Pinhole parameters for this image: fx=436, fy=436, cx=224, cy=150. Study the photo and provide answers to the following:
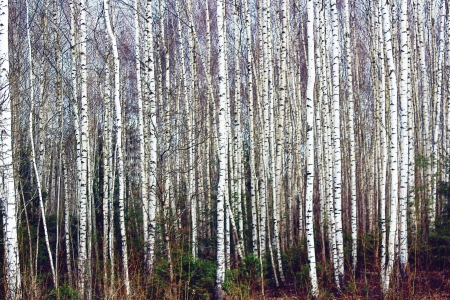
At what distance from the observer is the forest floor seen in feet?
21.0

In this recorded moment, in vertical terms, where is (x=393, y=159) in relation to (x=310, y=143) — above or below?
below

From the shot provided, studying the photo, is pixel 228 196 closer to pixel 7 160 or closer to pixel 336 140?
pixel 336 140

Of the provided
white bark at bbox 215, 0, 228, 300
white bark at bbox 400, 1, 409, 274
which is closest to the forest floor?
white bark at bbox 400, 1, 409, 274

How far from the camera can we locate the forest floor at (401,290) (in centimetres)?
639

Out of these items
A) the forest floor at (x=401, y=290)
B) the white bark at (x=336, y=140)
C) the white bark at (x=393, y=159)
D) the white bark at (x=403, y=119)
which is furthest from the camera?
the white bark at (x=336, y=140)

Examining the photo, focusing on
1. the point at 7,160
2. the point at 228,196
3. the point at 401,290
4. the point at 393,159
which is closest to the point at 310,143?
the point at 393,159

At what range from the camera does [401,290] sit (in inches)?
252

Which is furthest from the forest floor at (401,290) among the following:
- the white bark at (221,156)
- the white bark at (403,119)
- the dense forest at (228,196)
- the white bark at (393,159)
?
the white bark at (221,156)

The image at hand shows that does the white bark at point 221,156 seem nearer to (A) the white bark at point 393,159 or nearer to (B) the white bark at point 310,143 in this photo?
(B) the white bark at point 310,143

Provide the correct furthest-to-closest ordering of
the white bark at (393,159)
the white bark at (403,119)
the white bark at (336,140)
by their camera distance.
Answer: the white bark at (336,140) < the white bark at (403,119) < the white bark at (393,159)

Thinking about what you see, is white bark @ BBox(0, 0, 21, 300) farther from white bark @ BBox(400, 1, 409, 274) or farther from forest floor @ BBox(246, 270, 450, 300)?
white bark @ BBox(400, 1, 409, 274)

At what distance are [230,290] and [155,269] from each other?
4.47 ft

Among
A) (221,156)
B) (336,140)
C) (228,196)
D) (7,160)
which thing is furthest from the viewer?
(228,196)

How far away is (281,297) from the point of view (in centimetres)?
819
